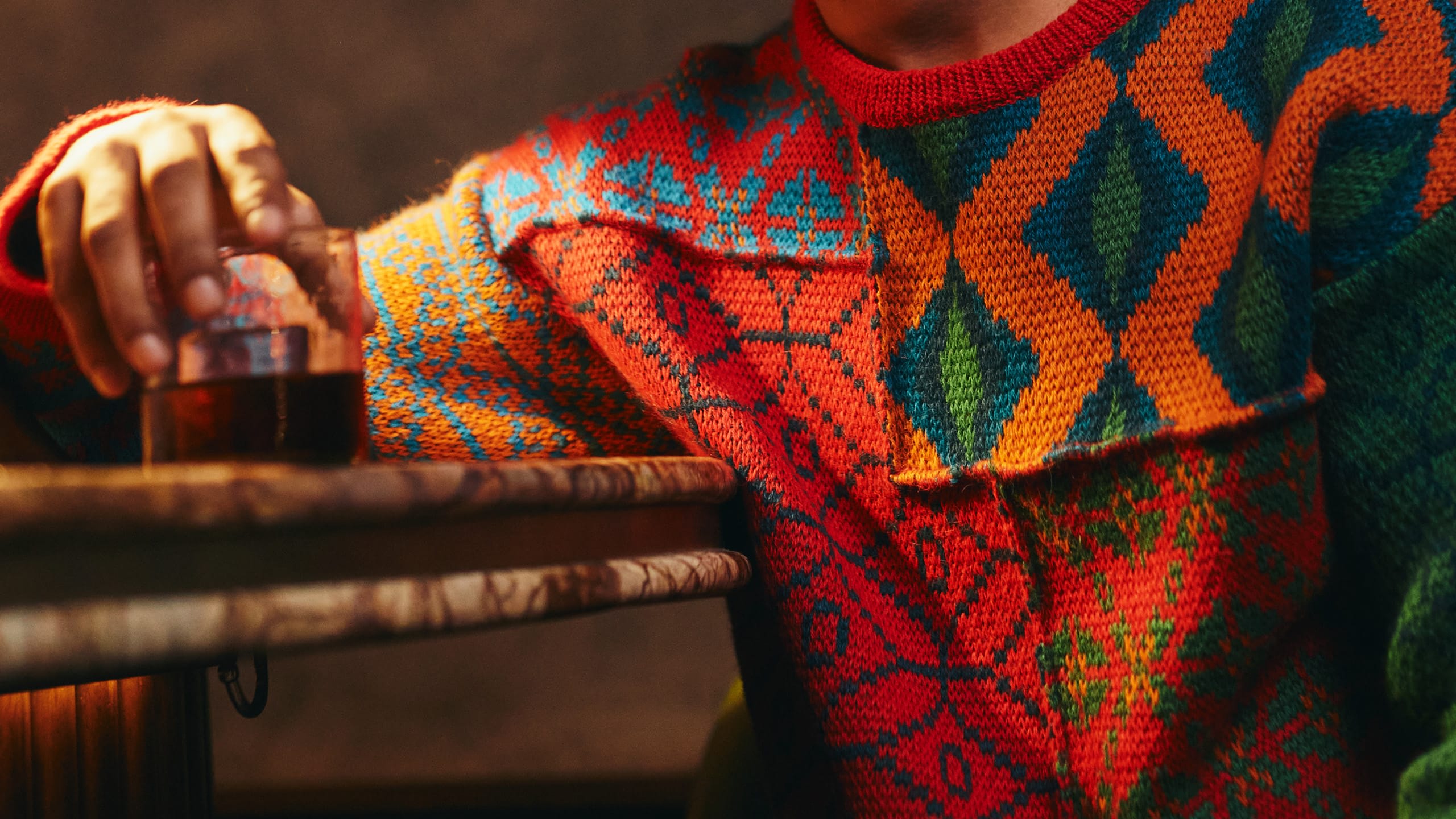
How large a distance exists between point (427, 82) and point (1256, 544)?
4.90ft

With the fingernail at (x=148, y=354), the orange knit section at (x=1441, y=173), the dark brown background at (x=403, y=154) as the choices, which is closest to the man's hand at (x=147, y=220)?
the fingernail at (x=148, y=354)

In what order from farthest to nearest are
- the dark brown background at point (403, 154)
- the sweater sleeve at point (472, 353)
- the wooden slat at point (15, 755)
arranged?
the dark brown background at point (403, 154) < the sweater sleeve at point (472, 353) < the wooden slat at point (15, 755)

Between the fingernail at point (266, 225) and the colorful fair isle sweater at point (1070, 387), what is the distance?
17 centimetres

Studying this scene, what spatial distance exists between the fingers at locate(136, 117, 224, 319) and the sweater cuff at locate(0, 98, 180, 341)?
0.31ft

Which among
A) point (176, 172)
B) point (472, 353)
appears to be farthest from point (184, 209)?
point (472, 353)

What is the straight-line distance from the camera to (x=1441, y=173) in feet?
1.75

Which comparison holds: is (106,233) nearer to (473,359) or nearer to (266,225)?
(266,225)

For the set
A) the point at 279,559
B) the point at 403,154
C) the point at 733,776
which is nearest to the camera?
the point at 279,559

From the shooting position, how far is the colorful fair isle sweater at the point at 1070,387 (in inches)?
21.4

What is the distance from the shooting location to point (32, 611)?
0.25m

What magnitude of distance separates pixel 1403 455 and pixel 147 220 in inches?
23.0

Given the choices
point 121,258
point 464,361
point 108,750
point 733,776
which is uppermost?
point 121,258

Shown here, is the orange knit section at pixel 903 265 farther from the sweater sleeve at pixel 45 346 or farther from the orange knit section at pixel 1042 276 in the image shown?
the sweater sleeve at pixel 45 346

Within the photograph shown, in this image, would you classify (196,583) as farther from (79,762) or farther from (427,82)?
(427,82)
